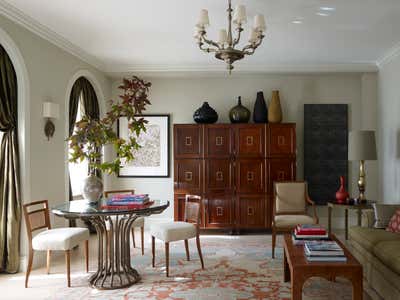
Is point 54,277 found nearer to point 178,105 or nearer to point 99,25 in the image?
point 99,25

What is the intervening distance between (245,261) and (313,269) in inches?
71.0

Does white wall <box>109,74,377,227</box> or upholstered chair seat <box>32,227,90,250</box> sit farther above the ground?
white wall <box>109,74,377,227</box>

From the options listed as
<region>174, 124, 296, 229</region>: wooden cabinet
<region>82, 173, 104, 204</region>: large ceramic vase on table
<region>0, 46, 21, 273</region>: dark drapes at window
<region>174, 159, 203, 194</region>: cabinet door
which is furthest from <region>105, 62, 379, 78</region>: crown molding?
<region>82, 173, 104, 204</region>: large ceramic vase on table

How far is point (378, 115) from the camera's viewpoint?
6340 millimetres

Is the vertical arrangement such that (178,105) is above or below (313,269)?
above

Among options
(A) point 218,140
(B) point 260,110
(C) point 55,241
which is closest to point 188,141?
(A) point 218,140

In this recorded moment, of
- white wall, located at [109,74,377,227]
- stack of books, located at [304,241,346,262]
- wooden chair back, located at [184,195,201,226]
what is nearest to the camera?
stack of books, located at [304,241,346,262]

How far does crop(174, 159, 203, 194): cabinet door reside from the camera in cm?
616

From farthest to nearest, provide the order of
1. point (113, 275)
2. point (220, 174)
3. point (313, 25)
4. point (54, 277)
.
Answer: point (220, 174), point (313, 25), point (54, 277), point (113, 275)

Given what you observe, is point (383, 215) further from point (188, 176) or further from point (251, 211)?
point (188, 176)

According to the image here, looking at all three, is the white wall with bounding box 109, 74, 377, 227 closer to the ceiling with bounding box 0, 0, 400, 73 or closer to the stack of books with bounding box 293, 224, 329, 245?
the ceiling with bounding box 0, 0, 400, 73

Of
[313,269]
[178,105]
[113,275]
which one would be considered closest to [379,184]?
[178,105]

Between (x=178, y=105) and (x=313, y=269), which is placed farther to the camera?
(x=178, y=105)

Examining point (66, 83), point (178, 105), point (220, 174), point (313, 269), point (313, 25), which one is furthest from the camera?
point (178, 105)
